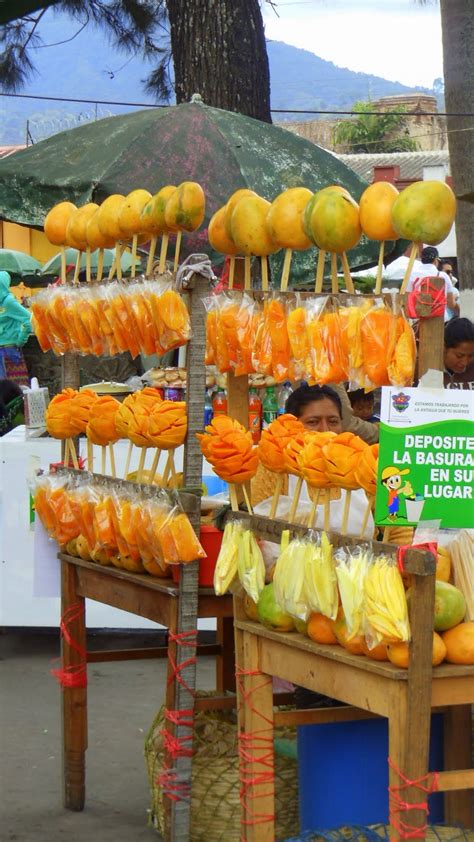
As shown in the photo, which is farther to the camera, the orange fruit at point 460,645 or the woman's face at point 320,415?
the woman's face at point 320,415

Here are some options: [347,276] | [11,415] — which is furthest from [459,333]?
[347,276]

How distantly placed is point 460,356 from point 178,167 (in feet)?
5.70

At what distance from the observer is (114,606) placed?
352 cm

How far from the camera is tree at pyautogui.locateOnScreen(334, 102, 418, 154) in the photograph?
4138 cm

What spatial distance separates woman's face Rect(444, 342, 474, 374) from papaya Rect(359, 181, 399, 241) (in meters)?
3.31

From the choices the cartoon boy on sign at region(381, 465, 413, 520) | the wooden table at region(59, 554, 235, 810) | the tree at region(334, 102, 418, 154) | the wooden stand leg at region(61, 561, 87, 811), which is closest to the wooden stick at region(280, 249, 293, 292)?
the cartoon boy on sign at region(381, 465, 413, 520)

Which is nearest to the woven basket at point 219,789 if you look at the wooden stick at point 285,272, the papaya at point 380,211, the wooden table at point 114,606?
the wooden table at point 114,606

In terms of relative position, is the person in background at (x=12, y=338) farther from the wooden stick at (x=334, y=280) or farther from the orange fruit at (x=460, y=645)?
the orange fruit at (x=460, y=645)

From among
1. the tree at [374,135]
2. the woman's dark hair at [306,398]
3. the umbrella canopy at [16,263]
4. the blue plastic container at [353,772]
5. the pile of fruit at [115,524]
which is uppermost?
the tree at [374,135]

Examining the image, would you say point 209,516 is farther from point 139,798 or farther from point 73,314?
point 139,798

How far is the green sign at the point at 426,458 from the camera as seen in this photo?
2.36m

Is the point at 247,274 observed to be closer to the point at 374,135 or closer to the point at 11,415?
the point at 11,415

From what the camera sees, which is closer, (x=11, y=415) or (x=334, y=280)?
(x=334, y=280)

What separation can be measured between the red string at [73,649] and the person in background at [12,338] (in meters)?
5.77
